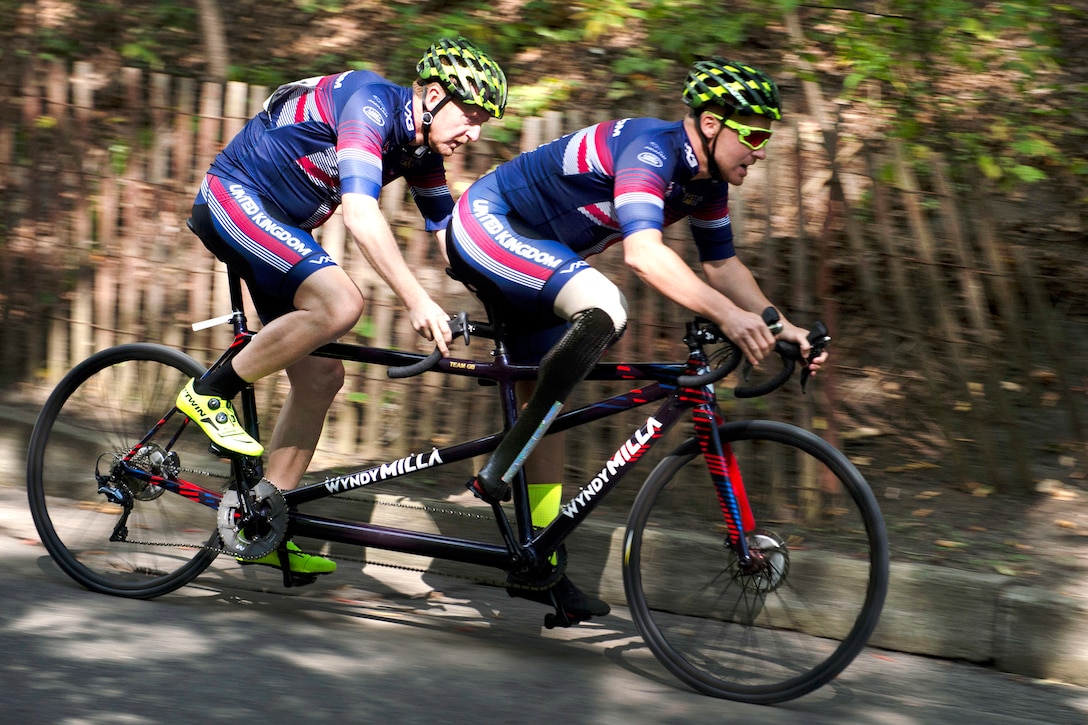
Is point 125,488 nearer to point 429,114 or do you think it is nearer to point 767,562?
point 429,114

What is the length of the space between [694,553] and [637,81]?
12.2 ft

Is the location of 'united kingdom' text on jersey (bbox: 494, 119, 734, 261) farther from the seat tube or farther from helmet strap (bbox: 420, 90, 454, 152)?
the seat tube

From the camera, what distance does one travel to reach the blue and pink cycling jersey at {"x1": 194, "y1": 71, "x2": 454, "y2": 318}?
385 centimetres

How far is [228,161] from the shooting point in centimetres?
408

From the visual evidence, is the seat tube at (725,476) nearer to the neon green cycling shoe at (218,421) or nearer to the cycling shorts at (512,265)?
the cycling shorts at (512,265)

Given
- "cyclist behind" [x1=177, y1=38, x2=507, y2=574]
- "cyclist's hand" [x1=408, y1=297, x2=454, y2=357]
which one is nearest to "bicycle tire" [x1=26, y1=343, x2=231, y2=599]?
"cyclist behind" [x1=177, y1=38, x2=507, y2=574]

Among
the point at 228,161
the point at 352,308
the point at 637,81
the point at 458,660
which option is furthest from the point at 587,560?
the point at 637,81

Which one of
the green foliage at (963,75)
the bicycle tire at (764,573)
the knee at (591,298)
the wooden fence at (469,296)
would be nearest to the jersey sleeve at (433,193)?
the knee at (591,298)

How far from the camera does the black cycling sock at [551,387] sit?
141 inches

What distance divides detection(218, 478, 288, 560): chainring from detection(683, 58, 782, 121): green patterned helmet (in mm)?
2081

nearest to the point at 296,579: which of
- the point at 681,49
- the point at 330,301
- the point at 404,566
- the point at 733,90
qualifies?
the point at 404,566

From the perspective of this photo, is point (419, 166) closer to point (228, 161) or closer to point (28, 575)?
point (228, 161)

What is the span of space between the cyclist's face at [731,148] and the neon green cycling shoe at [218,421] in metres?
1.96

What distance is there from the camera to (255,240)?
3904 mm
